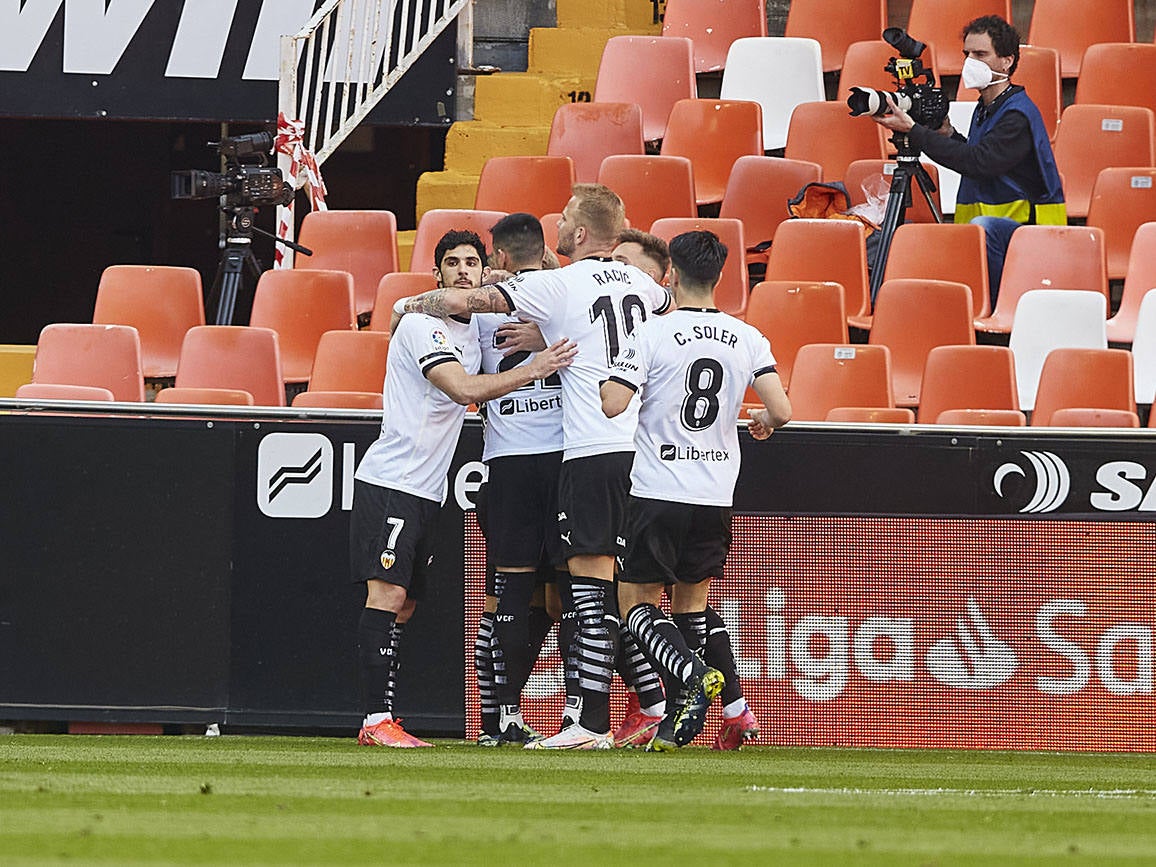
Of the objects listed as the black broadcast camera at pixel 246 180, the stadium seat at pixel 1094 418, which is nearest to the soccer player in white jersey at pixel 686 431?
the stadium seat at pixel 1094 418

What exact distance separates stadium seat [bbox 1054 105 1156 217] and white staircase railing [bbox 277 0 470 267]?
3.75 metres

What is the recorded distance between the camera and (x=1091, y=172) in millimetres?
12000

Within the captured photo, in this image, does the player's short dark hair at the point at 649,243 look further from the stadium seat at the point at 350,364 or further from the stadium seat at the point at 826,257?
the stadium seat at the point at 826,257

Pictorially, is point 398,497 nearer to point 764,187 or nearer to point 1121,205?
point 764,187

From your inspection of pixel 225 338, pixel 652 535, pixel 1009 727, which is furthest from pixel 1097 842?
pixel 225 338

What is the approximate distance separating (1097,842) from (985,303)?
22.0 ft

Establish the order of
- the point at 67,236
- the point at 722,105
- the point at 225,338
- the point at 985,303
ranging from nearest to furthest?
the point at 225,338 < the point at 985,303 < the point at 722,105 < the point at 67,236

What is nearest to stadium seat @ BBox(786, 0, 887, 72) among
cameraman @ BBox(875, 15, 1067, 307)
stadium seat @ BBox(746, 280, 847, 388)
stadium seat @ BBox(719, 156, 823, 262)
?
stadium seat @ BBox(719, 156, 823, 262)

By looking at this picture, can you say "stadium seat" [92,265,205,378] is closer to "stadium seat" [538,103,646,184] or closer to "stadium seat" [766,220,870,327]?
"stadium seat" [538,103,646,184]

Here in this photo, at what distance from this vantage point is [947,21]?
13.1m

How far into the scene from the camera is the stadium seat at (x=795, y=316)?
9.88 m

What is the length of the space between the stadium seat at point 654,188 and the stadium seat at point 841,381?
7.23ft

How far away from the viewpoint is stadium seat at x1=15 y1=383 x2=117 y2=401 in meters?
8.82

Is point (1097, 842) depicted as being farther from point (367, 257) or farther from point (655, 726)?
point (367, 257)
